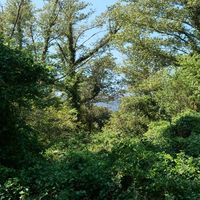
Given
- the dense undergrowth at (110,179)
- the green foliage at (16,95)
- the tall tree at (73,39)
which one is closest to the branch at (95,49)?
the tall tree at (73,39)

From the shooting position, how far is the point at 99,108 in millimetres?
39062

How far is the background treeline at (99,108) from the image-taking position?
8227 millimetres

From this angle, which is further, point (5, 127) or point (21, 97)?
point (21, 97)

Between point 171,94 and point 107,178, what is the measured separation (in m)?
14.8

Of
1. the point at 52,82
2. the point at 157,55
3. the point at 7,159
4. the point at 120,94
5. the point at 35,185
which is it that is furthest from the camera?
the point at 120,94

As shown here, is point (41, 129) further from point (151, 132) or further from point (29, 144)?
point (29, 144)

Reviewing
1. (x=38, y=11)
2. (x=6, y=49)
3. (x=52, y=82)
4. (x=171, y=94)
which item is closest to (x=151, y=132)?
(x=171, y=94)

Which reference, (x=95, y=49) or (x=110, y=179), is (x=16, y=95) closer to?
(x=110, y=179)

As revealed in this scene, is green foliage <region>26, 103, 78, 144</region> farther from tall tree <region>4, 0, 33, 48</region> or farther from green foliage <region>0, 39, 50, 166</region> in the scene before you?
tall tree <region>4, 0, 33, 48</region>

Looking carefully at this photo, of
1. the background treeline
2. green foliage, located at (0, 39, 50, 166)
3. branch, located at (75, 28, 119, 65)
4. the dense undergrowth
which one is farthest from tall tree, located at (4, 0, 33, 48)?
the dense undergrowth

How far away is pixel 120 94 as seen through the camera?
36.3 m

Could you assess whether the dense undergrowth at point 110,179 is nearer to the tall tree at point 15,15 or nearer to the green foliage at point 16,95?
the green foliage at point 16,95

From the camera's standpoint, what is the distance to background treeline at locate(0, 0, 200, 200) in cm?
823

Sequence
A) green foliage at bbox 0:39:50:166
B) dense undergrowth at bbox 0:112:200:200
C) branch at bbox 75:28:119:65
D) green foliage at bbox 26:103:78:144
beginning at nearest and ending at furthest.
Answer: dense undergrowth at bbox 0:112:200:200 < green foliage at bbox 0:39:50:166 < green foliage at bbox 26:103:78:144 < branch at bbox 75:28:119:65
